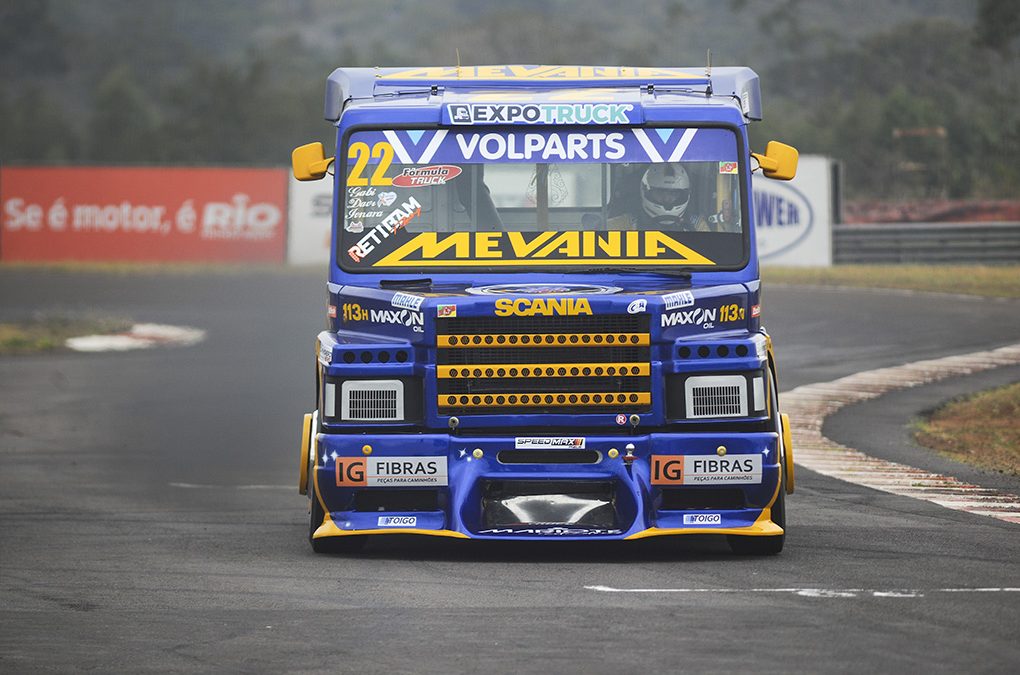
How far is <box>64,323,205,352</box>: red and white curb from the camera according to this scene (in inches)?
1035

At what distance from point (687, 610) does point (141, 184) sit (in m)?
34.4

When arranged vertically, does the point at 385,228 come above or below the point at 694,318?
above

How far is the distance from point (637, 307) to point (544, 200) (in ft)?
3.33

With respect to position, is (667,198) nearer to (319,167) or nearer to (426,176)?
(426,176)

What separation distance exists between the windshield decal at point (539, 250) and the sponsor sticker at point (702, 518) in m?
1.42

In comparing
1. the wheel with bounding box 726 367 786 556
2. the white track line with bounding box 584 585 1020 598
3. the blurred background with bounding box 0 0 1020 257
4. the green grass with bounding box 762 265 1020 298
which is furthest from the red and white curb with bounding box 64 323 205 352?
the white track line with bounding box 584 585 1020 598

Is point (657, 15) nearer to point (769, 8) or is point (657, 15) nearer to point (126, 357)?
point (769, 8)

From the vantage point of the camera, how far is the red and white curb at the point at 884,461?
12219mm

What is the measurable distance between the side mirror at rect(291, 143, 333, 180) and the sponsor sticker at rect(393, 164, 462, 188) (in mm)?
493

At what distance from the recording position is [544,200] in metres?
10.1

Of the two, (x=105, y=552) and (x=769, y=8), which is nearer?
(x=105, y=552)

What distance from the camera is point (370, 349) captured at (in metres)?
9.62

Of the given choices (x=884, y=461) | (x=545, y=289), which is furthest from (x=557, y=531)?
(x=884, y=461)

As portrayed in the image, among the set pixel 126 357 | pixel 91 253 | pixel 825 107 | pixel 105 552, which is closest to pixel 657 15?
pixel 825 107
